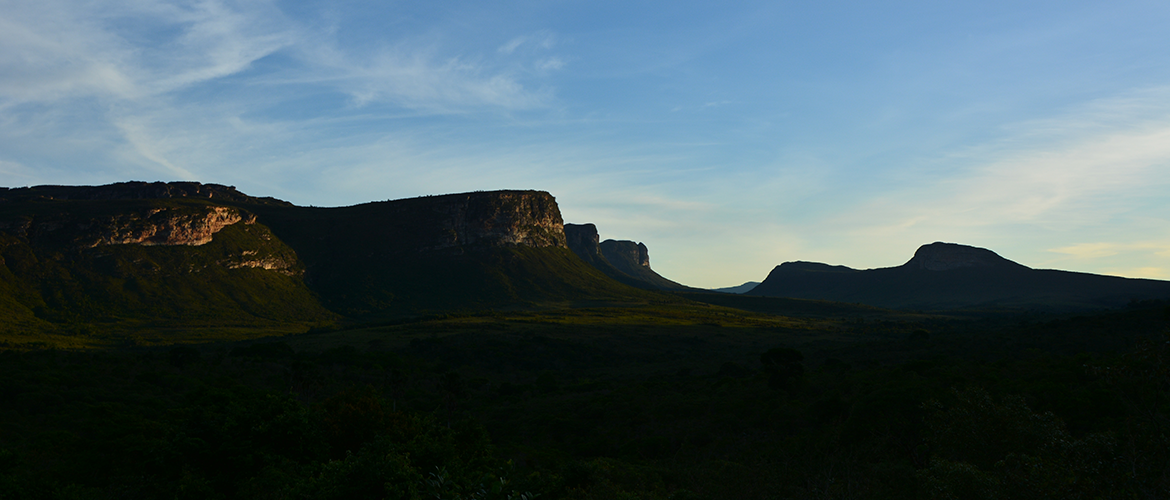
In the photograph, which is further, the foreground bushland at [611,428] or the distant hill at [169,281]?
the distant hill at [169,281]

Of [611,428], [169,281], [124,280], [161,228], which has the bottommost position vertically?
[611,428]

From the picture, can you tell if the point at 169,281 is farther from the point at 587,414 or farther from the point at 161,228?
the point at 587,414

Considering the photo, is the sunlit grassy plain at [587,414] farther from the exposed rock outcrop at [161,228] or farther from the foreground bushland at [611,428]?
the exposed rock outcrop at [161,228]

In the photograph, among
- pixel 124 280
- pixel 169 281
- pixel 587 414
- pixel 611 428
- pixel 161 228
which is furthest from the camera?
pixel 161 228

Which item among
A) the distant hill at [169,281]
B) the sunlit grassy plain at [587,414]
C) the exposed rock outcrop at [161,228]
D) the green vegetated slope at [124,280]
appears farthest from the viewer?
the exposed rock outcrop at [161,228]

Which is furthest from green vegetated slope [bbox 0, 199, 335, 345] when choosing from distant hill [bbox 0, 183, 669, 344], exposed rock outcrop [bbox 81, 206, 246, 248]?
exposed rock outcrop [bbox 81, 206, 246, 248]

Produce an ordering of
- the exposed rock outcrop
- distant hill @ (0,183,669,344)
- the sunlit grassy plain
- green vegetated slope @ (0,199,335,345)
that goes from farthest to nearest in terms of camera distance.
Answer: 1. the exposed rock outcrop
2. distant hill @ (0,183,669,344)
3. green vegetated slope @ (0,199,335,345)
4. the sunlit grassy plain

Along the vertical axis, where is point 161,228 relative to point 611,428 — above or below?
above

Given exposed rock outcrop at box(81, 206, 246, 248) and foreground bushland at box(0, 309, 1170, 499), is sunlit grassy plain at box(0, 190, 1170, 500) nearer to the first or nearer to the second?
foreground bushland at box(0, 309, 1170, 499)

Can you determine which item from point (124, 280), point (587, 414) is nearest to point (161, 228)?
point (124, 280)

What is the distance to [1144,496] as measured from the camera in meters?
13.5

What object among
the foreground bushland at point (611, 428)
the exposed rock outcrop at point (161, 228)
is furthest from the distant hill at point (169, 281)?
the foreground bushland at point (611, 428)

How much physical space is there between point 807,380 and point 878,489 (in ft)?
115

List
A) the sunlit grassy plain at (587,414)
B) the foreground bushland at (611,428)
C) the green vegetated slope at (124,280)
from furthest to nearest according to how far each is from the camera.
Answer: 1. the green vegetated slope at (124,280)
2. the sunlit grassy plain at (587,414)
3. the foreground bushland at (611,428)
